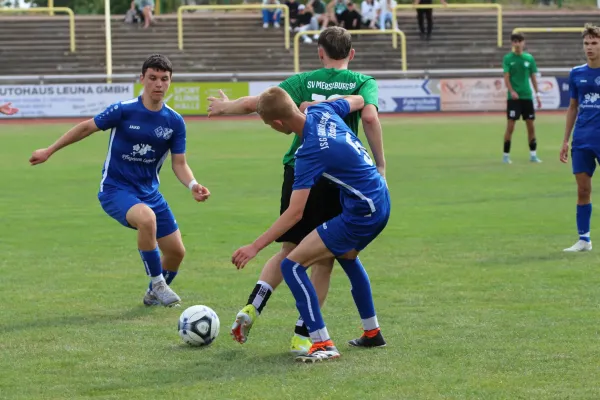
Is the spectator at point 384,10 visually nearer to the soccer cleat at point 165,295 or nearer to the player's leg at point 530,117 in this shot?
the player's leg at point 530,117

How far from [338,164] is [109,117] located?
2804mm

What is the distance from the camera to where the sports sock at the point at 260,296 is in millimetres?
7143

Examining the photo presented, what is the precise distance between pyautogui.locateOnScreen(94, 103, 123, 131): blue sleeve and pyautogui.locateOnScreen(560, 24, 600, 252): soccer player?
4.91m

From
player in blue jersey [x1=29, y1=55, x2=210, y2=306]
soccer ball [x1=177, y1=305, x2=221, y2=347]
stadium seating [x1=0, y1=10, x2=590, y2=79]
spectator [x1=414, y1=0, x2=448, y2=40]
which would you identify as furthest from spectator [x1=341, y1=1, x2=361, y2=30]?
soccer ball [x1=177, y1=305, x2=221, y2=347]

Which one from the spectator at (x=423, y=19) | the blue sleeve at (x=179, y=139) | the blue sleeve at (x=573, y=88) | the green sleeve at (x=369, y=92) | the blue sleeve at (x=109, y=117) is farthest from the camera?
the spectator at (x=423, y=19)

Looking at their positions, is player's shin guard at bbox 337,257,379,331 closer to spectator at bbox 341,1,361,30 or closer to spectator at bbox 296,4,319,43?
spectator at bbox 341,1,361,30

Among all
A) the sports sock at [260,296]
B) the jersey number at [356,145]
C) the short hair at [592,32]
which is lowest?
the sports sock at [260,296]

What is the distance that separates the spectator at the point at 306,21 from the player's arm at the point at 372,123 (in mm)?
34770

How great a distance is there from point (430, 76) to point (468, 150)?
43.1ft

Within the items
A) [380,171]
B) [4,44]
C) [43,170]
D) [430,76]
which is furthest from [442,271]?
[4,44]

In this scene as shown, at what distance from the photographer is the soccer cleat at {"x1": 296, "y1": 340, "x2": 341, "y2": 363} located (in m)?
6.76

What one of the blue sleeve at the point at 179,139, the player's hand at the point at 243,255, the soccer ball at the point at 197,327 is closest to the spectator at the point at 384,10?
the blue sleeve at the point at 179,139

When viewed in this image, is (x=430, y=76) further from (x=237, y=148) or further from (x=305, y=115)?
(x=305, y=115)

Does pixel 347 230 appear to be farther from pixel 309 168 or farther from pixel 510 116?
pixel 510 116
